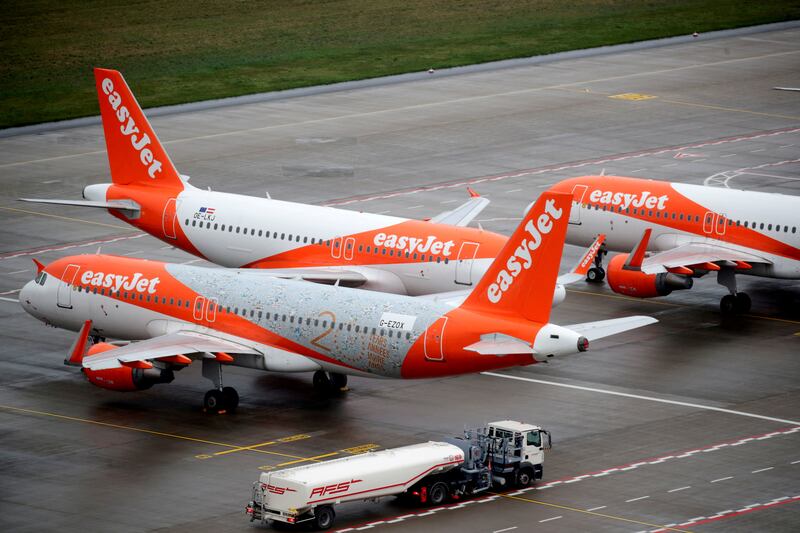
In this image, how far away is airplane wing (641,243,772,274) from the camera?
75.2 meters

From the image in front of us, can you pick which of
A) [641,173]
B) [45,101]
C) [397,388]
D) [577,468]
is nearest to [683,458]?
[577,468]

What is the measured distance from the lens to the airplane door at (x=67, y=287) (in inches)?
2618

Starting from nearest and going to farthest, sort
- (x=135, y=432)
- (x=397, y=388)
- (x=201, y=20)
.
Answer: (x=135, y=432) → (x=397, y=388) → (x=201, y=20)

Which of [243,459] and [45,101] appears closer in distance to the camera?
[243,459]

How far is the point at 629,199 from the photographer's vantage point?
264 feet

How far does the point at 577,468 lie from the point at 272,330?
13608 mm

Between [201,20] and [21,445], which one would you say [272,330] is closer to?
[21,445]

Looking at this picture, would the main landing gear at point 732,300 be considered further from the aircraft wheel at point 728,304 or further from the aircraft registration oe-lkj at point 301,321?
the aircraft registration oe-lkj at point 301,321

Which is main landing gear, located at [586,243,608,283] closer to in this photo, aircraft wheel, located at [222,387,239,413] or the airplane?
the airplane

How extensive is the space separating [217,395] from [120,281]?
746 centimetres

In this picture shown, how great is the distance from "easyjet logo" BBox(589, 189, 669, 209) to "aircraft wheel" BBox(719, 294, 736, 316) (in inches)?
224

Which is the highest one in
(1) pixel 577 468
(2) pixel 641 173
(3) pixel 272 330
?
(2) pixel 641 173

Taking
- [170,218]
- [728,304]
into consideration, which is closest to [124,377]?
[170,218]

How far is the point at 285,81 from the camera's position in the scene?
134 meters
